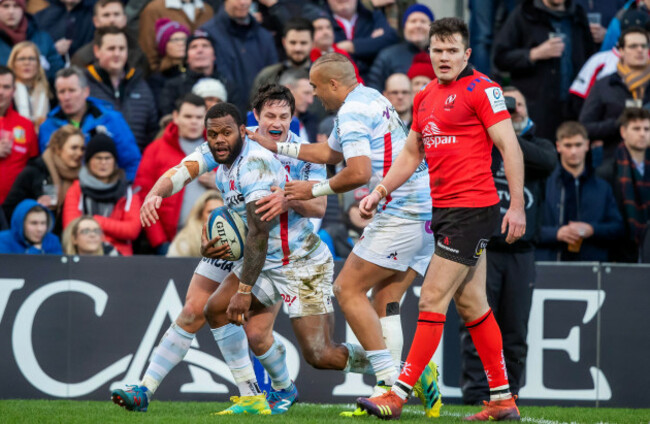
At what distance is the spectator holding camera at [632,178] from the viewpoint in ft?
36.4

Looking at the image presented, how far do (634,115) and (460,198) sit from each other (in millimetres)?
5171

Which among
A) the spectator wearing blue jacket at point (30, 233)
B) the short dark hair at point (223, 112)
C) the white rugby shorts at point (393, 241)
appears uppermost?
the short dark hair at point (223, 112)

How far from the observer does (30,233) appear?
10266 millimetres

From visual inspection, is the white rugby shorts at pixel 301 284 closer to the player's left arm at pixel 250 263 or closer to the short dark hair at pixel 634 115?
the player's left arm at pixel 250 263

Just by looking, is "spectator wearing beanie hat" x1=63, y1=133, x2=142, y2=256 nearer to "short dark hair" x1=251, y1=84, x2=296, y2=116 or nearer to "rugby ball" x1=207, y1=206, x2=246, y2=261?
"rugby ball" x1=207, y1=206, x2=246, y2=261

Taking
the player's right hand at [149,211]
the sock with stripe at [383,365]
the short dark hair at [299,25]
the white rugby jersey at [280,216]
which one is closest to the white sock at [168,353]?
the white rugby jersey at [280,216]

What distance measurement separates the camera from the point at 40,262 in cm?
972

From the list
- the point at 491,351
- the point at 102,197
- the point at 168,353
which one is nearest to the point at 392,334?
the point at 491,351

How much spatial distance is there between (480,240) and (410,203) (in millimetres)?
865

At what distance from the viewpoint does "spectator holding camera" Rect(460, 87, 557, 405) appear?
30.3ft

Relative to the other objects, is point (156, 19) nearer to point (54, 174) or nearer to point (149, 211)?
point (54, 174)

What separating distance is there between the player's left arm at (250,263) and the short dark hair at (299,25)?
17.8 feet

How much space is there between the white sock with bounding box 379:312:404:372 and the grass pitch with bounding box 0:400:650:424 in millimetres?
447

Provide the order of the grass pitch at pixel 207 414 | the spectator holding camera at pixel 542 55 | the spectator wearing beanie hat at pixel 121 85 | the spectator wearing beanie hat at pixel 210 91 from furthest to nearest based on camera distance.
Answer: the spectator holding camera at pixel 542 55 → the spectator wearing beanie hat at pixel 121 85 → the spectator wearing beanie hat at pixel 210 91 → the grass pitch at pixel 207 414
